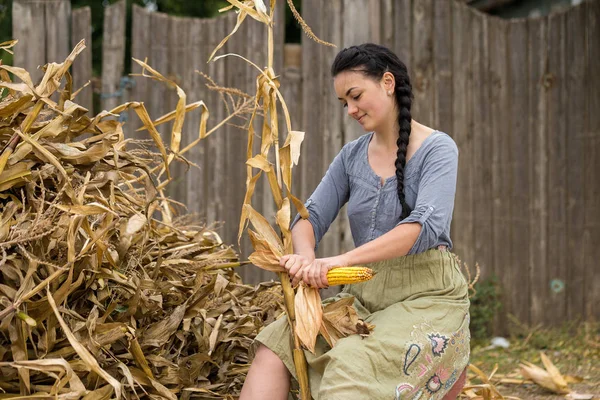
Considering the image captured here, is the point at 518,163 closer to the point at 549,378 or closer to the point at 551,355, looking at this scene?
the point at 551,355

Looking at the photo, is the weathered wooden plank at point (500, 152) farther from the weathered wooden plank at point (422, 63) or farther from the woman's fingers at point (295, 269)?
the woman's fingers at point (295, 269)

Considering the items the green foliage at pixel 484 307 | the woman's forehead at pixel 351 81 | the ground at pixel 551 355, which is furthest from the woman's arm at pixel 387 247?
the green foliage at pixel 484 307

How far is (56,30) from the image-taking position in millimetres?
4777

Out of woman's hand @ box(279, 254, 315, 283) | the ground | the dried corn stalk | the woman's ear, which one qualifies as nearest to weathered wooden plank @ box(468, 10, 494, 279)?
the ground

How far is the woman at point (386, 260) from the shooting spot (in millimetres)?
2402

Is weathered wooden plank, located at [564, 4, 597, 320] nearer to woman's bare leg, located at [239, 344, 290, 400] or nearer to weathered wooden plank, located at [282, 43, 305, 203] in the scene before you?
weathered wooden plank, located at [282, 43, 305, 203]

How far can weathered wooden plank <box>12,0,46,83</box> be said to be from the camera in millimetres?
4777

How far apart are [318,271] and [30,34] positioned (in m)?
3.09

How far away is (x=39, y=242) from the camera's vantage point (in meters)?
2.33

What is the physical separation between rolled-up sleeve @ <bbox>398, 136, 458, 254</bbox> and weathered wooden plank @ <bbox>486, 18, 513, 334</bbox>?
2.61 metres

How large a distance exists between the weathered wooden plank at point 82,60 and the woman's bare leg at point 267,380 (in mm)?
2668

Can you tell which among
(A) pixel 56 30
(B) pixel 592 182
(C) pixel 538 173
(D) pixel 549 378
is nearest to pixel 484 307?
Result: (C) pixel 538 173

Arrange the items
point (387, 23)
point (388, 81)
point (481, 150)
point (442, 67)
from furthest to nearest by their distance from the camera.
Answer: point (481, 150)
point (442, 67)
point (387, 23)
point (388, 81)

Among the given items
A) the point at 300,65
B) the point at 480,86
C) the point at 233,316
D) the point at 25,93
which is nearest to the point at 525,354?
the point at 480,86
